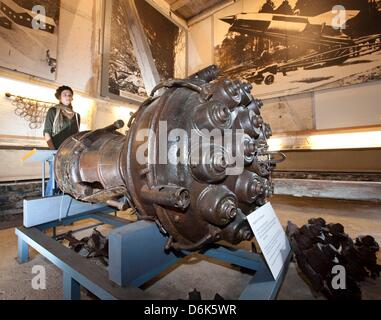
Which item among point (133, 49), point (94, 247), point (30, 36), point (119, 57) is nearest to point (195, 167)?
point (94, 247)

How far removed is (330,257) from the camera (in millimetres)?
1188

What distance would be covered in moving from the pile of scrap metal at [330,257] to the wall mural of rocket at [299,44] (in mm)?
3749

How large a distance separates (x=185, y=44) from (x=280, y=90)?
3.12 metres

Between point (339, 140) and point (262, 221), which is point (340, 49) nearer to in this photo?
point (339, 140)

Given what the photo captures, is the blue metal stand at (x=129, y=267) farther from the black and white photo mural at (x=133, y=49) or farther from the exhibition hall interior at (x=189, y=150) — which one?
the black and white photo mural at (x=133, y=49)

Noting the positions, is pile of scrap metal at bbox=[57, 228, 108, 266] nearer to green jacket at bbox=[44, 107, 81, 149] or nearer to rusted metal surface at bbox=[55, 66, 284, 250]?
rusted metal surface at bbox=[55, 66, 284, 250]

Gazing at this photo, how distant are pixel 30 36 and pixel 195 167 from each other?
358cm

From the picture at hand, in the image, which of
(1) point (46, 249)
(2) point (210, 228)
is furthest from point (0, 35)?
(2) point (210, 228)

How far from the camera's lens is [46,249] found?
1.21m

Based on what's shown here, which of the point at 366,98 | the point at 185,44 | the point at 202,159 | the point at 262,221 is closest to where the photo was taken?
the point at 202,159

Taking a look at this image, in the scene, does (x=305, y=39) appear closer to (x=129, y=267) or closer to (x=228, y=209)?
(x=228, y=209)

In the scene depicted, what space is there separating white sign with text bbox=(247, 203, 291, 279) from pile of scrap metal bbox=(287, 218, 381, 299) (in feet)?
0.46
